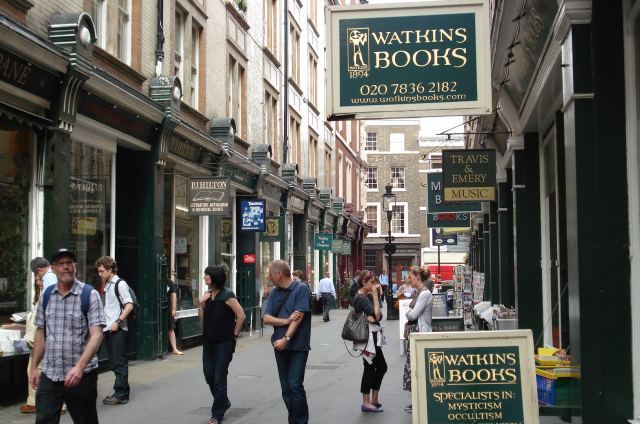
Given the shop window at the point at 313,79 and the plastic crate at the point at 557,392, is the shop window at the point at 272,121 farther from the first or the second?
the plastic crate at the point at 557,392

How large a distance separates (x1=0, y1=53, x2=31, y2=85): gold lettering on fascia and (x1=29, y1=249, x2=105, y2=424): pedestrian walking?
4991 millimetres

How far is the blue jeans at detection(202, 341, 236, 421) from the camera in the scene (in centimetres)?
1014

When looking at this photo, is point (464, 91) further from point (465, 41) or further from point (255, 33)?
point (255, 33)

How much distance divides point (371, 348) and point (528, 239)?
3.71 metres

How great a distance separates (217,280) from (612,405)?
515 centimetres

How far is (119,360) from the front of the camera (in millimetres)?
11523

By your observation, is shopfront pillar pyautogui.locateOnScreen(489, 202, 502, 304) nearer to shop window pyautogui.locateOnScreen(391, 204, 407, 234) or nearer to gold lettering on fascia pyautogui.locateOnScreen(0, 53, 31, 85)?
gold lettering on fascia pyautogui.locateOnScreen(0, 53, 31, 85)

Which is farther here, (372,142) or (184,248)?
(372,142)

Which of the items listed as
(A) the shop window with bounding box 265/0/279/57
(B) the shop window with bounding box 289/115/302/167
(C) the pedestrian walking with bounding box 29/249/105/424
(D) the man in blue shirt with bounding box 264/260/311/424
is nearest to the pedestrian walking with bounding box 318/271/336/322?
(B) the shop window with bounding box 289/115/302/167

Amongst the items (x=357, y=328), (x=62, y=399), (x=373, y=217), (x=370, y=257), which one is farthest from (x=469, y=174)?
(x=370, y=257)

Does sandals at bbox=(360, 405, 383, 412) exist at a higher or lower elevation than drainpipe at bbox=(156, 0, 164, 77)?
lower

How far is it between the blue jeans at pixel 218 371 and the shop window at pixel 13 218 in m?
3.32

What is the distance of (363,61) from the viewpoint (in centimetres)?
878

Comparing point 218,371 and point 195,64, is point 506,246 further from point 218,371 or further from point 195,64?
point 195,64
